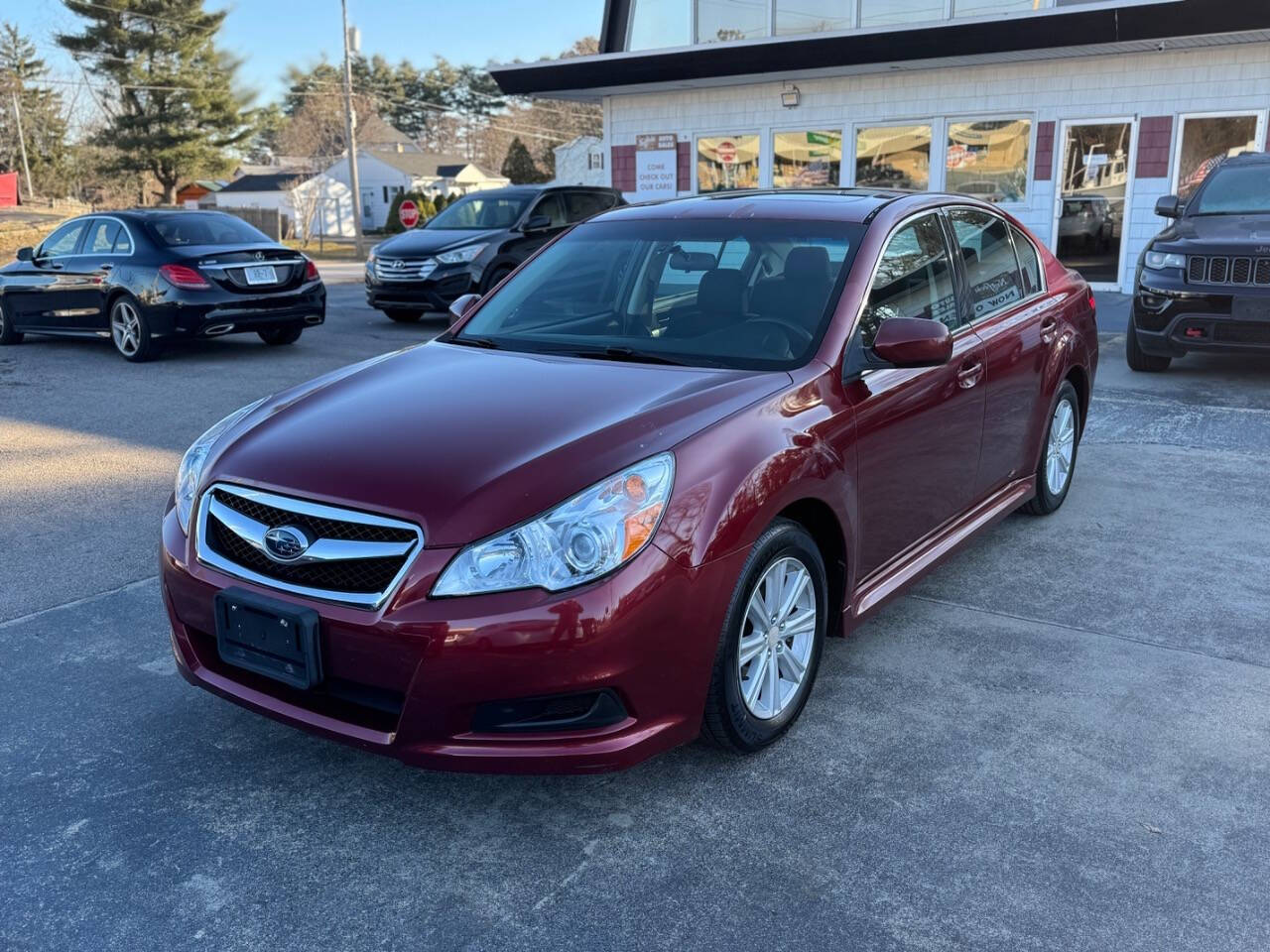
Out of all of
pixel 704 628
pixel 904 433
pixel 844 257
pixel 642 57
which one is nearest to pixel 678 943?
pixel 704 628

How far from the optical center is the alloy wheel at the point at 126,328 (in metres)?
10.4

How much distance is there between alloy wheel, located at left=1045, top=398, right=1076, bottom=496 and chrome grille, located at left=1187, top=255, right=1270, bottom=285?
361 centimetres

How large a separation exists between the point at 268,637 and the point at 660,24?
16915 millimetres

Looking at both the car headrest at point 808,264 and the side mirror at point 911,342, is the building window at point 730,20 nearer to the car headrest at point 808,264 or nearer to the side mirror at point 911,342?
the car headrest at point 808,264

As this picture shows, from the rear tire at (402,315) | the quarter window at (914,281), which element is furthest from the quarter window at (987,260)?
the rear tire at (402,315)

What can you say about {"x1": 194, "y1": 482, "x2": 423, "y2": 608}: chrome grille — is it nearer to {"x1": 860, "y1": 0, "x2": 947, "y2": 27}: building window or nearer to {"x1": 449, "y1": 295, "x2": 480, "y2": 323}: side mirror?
{"x1": 449, "y1": 295, "x2": 480, "y2": 323}: side mirror

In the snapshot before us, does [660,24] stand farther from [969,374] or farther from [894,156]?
[969,374]

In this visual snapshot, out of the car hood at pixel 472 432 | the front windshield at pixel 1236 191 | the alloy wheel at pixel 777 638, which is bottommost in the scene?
the alloy wheel at pixel 777 638

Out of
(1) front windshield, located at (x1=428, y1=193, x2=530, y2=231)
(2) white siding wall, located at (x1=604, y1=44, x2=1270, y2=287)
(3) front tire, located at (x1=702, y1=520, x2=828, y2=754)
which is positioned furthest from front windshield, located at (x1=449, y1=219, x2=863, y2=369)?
(2) white siding wall, located at (x1=604, y1=44, x2=1270, y2=287)

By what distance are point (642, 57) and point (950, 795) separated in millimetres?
15722

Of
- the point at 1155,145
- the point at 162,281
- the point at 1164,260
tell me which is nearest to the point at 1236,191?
the point at 1164,260

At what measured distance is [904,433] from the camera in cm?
377

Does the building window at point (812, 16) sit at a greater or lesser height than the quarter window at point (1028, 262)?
greater

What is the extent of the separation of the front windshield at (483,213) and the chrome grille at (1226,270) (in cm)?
765
